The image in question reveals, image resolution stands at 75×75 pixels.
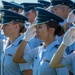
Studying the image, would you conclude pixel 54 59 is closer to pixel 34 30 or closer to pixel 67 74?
pixel 67 74

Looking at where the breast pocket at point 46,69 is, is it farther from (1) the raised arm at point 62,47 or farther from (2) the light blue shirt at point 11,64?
(2) the light blue shirt at point 11,64

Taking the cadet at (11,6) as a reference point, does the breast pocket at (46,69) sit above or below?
below

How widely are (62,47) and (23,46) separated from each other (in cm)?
92

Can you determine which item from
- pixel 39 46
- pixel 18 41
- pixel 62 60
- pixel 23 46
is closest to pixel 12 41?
pixel 18 41

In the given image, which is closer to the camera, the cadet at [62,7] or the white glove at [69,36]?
the white glove at [69,36]

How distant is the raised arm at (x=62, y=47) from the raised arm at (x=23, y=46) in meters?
0.71

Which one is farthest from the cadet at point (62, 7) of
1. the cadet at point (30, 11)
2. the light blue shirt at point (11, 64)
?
the light blue shirt at point (11, 64)

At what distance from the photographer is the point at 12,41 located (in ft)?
16.3

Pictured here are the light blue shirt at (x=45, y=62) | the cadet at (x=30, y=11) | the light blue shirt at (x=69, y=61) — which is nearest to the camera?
the light blue shirt at (x=69, y=61)

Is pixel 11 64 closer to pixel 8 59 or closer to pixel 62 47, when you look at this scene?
pixel 8 59

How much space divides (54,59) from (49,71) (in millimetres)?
319

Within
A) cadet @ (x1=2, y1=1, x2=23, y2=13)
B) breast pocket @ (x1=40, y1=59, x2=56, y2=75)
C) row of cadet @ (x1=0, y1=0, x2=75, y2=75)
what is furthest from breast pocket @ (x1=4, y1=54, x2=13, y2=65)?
cadet @ (x1=2, y1=1, x2=23, y2=13)

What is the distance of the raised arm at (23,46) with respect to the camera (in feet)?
14.6

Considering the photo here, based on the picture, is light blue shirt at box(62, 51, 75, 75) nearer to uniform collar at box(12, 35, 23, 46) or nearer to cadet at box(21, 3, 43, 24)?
uniform collar at box(12, 35, 23, 46)
